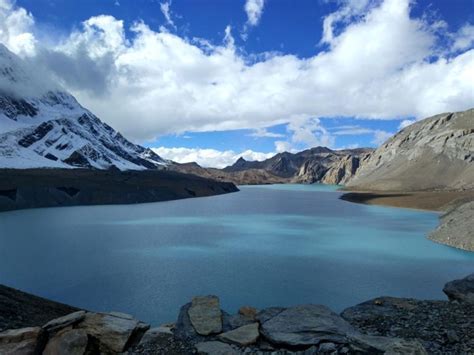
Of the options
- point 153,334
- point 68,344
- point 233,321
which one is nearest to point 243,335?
point 233,321

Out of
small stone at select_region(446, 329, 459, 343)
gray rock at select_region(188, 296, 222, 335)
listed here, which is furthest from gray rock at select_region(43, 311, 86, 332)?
small stone at select_region(446, 329, 459, 343)

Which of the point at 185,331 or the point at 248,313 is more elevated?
the point at 248,313

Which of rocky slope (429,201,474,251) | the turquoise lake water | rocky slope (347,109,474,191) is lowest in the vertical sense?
the turquoise lake water

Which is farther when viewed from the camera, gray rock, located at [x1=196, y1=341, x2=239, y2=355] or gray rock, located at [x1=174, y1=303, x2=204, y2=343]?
gray rock, located at [x1=174, y1=303, x2=204, y2=343]

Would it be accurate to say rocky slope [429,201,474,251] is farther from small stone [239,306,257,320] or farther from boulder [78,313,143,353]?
boulder [78,313,143,353]

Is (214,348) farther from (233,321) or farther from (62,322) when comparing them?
(62,322)

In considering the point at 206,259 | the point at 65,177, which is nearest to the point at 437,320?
the point at 206,259

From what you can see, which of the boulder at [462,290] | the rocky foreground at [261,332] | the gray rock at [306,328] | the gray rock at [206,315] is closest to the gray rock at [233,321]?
the rocky foreground at [261,332]

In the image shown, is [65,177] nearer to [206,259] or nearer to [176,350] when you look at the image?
[206,259]
